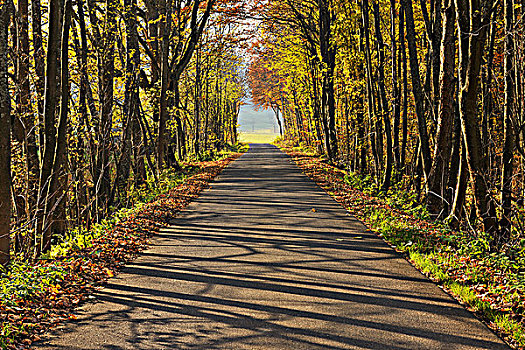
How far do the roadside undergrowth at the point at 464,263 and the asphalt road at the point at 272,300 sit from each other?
0.63 ft

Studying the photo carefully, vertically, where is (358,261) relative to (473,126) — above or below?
below

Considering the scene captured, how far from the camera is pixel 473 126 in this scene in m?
8.79

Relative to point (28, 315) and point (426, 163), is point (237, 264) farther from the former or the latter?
point (426, 163)

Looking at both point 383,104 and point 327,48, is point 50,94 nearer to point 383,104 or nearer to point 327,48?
point 383,104

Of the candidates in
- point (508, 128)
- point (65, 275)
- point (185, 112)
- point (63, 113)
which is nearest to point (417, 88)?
point (508, 128)

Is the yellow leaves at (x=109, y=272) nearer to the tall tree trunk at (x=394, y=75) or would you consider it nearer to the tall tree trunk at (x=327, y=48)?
the tall tree trunk at (x=394, y=75)

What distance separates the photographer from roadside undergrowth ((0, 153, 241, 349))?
16.2ft

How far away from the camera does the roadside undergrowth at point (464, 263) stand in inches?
203

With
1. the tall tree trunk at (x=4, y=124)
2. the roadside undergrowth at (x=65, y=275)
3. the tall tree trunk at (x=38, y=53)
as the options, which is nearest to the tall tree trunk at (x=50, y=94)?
the roadside undergrowth at (x=65, y=275)

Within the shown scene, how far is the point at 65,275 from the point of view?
21.1ft

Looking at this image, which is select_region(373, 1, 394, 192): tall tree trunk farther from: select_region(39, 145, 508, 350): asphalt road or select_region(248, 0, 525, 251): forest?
select_region(39, 145, 508, 350): asphalt road

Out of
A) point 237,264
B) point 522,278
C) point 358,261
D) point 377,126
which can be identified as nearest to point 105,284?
point 237,264

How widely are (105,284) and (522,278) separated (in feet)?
16.5

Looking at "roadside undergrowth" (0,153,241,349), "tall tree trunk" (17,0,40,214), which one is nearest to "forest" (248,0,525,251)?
"roadside undergrowth" (0,153,241,349)
